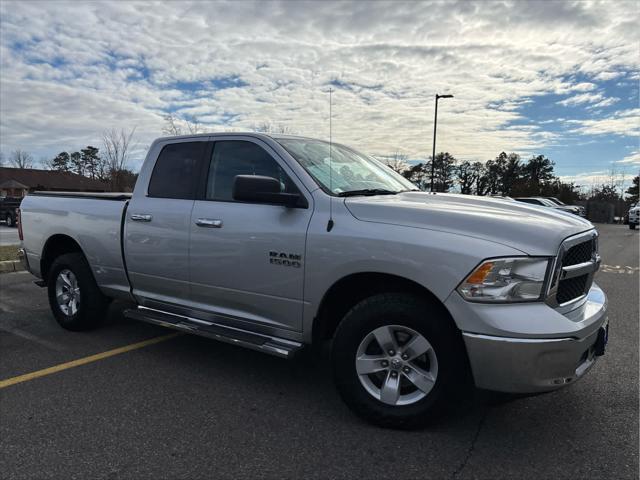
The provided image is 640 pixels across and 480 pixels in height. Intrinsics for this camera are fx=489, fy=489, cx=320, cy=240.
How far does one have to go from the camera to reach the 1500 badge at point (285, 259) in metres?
3.30

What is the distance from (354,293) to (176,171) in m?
1.98

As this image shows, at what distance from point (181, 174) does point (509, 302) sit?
2859 mm

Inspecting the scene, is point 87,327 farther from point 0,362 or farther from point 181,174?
point 181,174

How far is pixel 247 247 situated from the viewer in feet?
11.6

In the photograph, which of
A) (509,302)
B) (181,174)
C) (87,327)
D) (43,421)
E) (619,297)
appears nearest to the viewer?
(509,302)

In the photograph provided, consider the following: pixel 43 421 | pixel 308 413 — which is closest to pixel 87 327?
pixel 43 421

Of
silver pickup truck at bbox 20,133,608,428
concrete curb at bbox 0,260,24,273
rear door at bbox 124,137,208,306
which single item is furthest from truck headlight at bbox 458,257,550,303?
concrete curb at bbox 0,260,24,273

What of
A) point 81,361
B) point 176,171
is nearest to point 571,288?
point 176,171

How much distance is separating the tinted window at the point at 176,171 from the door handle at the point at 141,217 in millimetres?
201

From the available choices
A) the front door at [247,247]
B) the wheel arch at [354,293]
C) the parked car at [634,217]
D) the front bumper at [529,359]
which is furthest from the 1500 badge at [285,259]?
the parked car at [634,217]

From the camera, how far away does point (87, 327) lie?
506cm

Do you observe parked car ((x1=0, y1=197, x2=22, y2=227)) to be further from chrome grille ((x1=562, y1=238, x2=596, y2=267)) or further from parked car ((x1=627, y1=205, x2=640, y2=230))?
parked car ((x1=627, y1=205, x2=640, y2=230))

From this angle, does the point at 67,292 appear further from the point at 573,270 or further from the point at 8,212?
the point at 8,212

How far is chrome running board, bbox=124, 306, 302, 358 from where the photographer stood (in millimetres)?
3354
